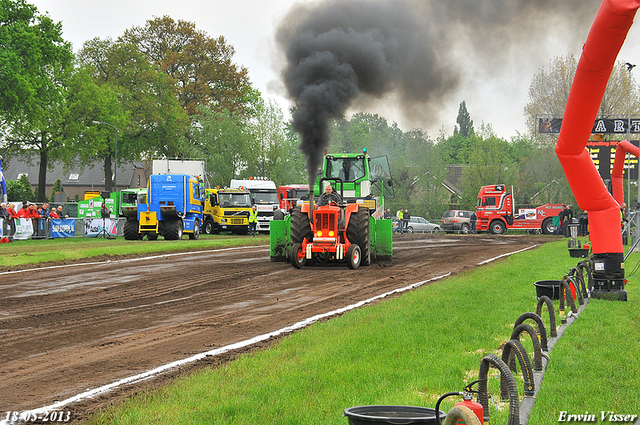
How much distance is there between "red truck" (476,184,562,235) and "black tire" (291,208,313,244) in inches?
1256

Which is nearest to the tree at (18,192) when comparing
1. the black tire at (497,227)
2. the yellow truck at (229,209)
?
the yellow truck at (229,209)

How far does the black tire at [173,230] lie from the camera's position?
102 ft

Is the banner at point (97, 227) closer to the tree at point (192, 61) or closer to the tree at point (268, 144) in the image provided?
the tree at point (268, 144)

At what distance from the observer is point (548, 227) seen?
150 feet

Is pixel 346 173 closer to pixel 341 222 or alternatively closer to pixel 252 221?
pixel 341 222

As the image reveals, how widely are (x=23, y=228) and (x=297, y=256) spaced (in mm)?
19057

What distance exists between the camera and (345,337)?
24.8 ft

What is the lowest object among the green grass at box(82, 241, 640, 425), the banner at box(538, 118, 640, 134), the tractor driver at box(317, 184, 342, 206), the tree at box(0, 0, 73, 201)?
the green grass at box(82, 241, 640, 425)

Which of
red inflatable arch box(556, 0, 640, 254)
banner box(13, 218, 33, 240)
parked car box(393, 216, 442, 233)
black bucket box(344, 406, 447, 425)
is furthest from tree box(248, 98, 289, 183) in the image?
black bucket box(344, 406, 447, 425)

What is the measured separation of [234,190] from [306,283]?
27343 millimetres

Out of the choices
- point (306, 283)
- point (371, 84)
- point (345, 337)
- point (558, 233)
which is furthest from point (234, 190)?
point (345, 337)

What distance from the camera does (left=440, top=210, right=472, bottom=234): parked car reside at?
49.7 metres

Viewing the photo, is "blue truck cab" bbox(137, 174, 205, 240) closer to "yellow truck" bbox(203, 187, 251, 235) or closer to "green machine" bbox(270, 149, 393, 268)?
"yellow truck" bbox(203, 187, 251, 235)

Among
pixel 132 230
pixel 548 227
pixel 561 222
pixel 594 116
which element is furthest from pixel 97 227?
pixel 548 227
